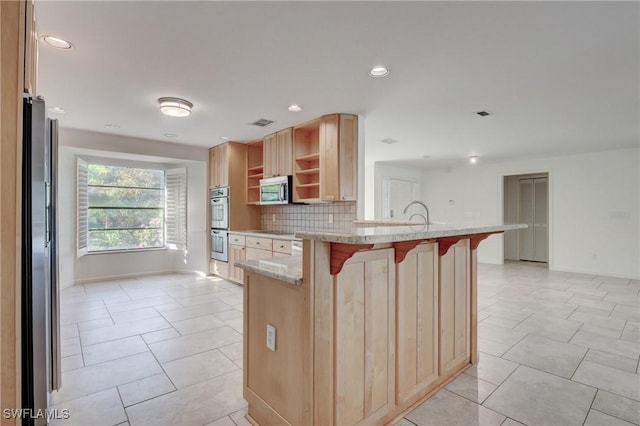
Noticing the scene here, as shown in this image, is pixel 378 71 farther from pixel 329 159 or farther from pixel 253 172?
pixel 253 172

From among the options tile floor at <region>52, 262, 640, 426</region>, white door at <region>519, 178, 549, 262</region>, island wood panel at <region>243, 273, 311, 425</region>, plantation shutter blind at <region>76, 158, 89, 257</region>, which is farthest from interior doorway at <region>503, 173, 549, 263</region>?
plantation shutter blind at <region>76, 158, 89, 257</region>

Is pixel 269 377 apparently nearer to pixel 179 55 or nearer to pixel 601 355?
pixel 179 55

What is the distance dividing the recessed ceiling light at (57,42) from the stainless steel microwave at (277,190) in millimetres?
2796

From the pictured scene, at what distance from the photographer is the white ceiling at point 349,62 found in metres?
1.93

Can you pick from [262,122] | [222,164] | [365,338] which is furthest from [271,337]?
[222,164]

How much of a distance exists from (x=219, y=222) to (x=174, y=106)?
2.79 metres

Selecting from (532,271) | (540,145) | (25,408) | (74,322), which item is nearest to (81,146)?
A: (74,322)

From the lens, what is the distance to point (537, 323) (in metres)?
3.50

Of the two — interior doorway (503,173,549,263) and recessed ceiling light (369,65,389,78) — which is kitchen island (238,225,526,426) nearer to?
recessed ceiling light (369,65,389,78)

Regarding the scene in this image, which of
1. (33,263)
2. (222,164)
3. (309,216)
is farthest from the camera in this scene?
(222,164)

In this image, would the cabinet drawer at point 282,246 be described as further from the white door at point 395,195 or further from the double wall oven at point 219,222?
the white door at point 395,195

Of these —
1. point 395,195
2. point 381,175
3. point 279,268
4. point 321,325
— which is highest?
point 381,175

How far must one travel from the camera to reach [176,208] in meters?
6.28

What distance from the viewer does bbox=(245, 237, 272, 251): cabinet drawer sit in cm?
477
